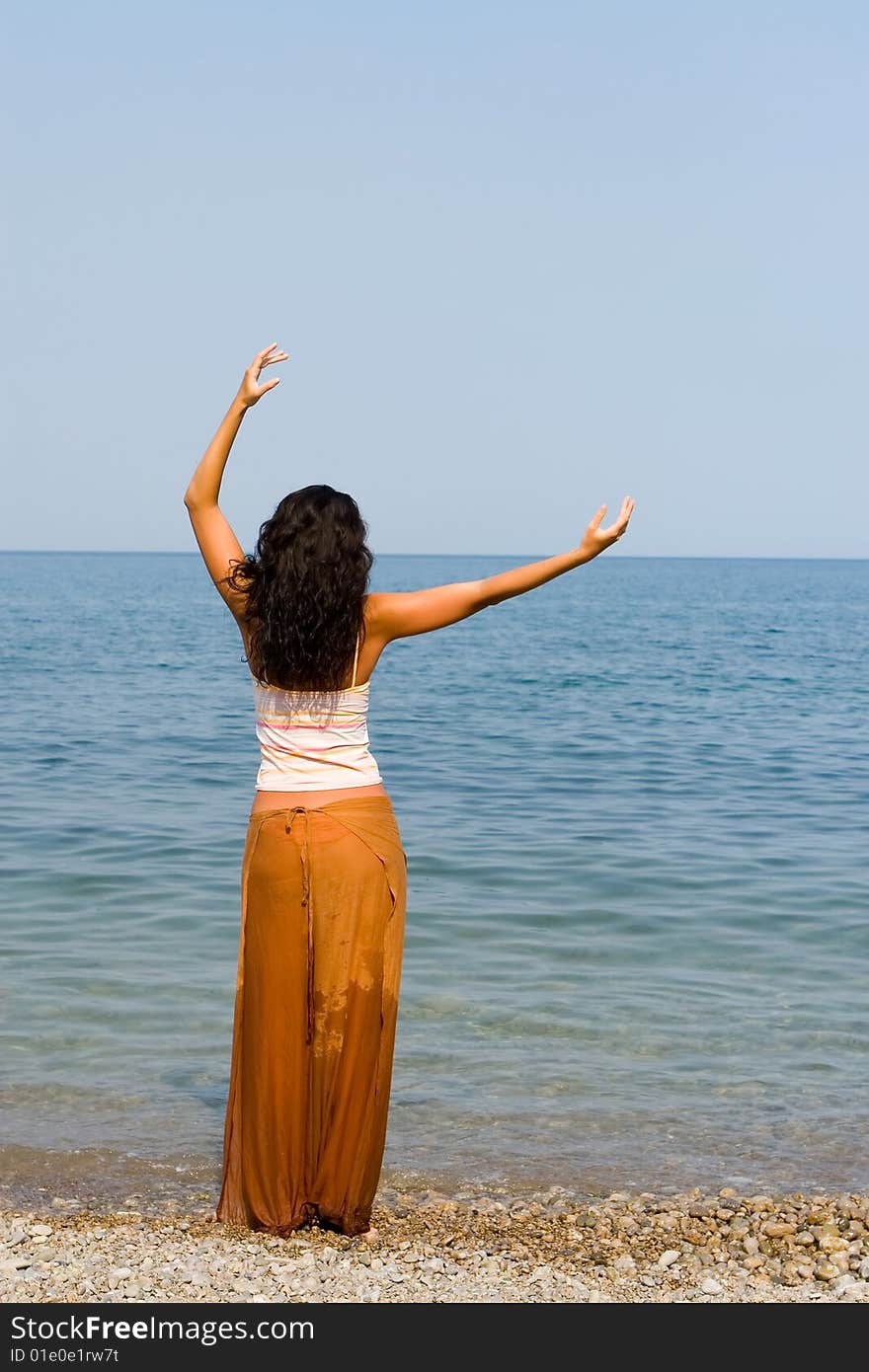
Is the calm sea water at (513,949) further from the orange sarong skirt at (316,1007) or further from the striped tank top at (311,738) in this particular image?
the striped tank top at (311,738)

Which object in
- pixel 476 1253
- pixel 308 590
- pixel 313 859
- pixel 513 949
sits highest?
pixel 308 590

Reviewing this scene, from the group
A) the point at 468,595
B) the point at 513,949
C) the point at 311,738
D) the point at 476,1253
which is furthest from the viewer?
the point at 513,949

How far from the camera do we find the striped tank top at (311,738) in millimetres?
4582

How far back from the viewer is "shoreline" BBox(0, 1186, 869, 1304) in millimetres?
4199

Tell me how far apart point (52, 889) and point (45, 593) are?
7877cm

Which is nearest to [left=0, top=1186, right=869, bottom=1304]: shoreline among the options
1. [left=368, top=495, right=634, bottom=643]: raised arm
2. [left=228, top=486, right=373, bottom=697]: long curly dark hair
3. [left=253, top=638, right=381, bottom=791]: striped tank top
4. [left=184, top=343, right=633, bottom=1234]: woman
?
[left=184, top=343, right=633, bottom=1234]: woman

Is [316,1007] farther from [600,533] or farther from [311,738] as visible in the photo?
[600,533]

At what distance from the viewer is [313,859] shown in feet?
15.1

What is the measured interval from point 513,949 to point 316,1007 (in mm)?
4892

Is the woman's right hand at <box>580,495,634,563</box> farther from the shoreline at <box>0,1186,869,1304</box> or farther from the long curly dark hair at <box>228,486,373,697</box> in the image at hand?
the shoreline at <box>0,1186,869,1304</box>

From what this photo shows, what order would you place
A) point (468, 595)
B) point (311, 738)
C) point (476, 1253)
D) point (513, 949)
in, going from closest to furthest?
point (468, 595), point (311, 738), point (476, 1253), point (513, 949)

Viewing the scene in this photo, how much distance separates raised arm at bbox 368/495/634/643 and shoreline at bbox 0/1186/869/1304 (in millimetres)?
1887

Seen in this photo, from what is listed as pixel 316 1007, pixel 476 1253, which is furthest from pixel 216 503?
pixel 476 1253
